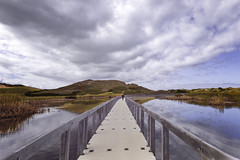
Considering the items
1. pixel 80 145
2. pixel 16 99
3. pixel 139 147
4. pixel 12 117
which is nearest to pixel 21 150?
pixel 80 145

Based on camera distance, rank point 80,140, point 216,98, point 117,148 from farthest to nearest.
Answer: point 216,98
point 117,148
point 80,140

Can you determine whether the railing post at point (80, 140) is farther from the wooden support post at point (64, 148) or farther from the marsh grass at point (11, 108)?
the marsh grass at point (11, 108)

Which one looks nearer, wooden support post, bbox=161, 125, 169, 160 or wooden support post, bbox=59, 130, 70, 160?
wooden support post, bbox=59, 130, 70, 160

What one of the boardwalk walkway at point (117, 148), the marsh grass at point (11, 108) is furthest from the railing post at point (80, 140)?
the marsh grass at point (11, 108)

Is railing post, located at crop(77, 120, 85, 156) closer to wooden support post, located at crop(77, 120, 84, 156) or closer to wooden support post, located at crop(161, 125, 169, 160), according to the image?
wooden support post, located at crop(77, 120, 84, 156)

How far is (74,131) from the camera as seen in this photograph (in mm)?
8977

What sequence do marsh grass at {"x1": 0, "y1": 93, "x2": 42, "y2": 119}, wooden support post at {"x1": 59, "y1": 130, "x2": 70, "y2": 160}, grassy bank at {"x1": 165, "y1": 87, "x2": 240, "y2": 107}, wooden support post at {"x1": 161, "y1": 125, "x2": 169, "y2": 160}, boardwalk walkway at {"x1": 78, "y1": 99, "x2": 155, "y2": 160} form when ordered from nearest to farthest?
wooden support post at {"x1": 59, "y1": 130, "x2": 70, "y2": 160}, wooden support post at {"x1": 161, "y1": 125, "x2": 169, "y2": 160}, boardwalk walkway at {"x1": 78, "y1": 99, "x2": 155, "y2": 160}, marsh grass at {"x1": 0, "y1": 93, "x2": 42, "y2": 119}, grassy bank at {"x1": 165, "y1": 87, "x2": 240, "y2": 107}

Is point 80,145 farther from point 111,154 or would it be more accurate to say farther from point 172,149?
point 172,149

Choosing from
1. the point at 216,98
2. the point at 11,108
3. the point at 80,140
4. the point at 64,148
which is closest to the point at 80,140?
the point at 80,140

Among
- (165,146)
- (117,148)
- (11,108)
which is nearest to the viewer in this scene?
(165,146)

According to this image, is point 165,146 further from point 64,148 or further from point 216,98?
point 216,98

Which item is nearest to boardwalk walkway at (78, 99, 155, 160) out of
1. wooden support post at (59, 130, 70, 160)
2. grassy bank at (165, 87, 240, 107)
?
wooden support post at (59, 130, 70, 160)

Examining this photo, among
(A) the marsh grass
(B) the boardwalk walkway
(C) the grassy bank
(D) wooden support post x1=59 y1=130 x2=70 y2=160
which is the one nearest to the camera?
(D) wooden support post x1=59 y1=130 x2=70 y2=160

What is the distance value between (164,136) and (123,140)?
6.83 feet
